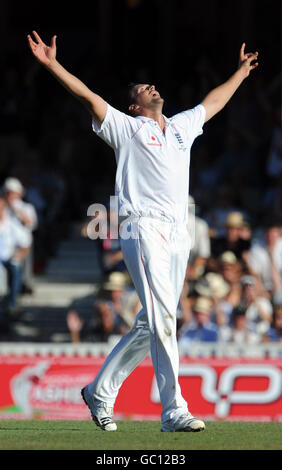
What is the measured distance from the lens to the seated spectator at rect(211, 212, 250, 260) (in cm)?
1577

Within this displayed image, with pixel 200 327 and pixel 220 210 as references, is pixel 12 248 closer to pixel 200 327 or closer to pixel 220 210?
pixel 220 210

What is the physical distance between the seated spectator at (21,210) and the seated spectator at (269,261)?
324cm

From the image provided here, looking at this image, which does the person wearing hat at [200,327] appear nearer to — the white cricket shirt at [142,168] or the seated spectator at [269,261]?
the seated spectator at [269,261]

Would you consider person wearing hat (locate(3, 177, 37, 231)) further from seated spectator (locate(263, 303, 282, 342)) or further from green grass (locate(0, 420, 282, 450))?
green grass (locate(0, 420, 282, 450))

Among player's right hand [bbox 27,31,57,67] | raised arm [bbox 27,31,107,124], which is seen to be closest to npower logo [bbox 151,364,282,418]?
raised arm [bbox 27,31,107,124]

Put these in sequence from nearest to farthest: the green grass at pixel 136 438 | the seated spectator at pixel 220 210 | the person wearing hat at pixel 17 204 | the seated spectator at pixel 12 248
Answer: the green grass at pixel 136 438
the seated spectator at pixel 12 248
the person wearing hat at pixel 17 204
the seated spectator at pixel 220 210

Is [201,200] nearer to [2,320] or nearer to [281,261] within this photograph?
[281,261]

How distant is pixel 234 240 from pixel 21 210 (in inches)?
122

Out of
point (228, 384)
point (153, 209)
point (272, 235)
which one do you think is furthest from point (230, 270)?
point (153, 209)

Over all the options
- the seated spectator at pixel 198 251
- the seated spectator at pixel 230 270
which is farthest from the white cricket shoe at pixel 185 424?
the seated spectator at pixel 198 251

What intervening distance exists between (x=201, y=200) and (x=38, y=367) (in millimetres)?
4680

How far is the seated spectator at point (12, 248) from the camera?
16.1m

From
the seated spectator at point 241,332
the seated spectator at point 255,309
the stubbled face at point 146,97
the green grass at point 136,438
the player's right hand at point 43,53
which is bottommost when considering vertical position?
the green grass at point 136,438

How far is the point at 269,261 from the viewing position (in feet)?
51.0
